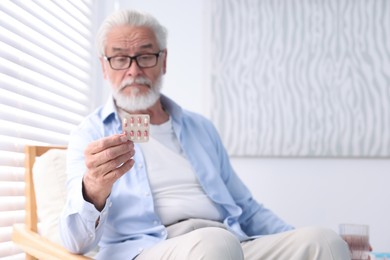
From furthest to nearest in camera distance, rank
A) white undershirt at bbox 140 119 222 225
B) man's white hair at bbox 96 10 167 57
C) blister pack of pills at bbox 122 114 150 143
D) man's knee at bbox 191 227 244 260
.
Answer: man's white hair at bbox 96 10 167 57 → white undershirt at bbox 140 119 222 225 → blister pack of pills at bbox 122 114 150 143 → man's knee at bbox 191 227 244 260

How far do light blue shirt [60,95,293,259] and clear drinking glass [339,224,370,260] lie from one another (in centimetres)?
28

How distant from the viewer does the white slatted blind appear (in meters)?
1.75

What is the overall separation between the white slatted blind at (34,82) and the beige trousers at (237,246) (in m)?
0.58

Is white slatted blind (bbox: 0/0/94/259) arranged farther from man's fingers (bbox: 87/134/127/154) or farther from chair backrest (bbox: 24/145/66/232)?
man's fingers (bbox: 87/134/127/154)

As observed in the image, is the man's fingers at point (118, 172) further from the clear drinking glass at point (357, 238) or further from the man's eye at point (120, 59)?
the clear drinking glass at point (357, 238)

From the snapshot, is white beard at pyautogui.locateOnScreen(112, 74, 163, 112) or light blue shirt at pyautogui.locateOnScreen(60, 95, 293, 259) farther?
white beard at pyautogui.locateOnScreen(112, 74, 163, 112)

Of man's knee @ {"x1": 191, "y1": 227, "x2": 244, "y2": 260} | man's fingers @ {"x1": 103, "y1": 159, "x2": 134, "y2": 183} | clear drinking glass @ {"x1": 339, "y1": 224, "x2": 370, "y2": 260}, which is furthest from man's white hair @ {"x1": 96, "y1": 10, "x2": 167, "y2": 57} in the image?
clear drinking glass @ {"x1": 339, "y1": 224, "x2": 370, "y2": 260}

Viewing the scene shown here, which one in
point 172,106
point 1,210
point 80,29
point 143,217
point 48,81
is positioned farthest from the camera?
point 80,29

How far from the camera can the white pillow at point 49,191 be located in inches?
65.9

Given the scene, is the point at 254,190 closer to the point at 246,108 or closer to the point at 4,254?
the point at 246,108

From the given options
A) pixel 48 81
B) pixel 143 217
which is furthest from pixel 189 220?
pixel 48 81

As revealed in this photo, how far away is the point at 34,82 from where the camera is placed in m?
1.96

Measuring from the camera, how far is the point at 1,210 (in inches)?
Answer: 68.2

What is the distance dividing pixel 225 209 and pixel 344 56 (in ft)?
4.32
